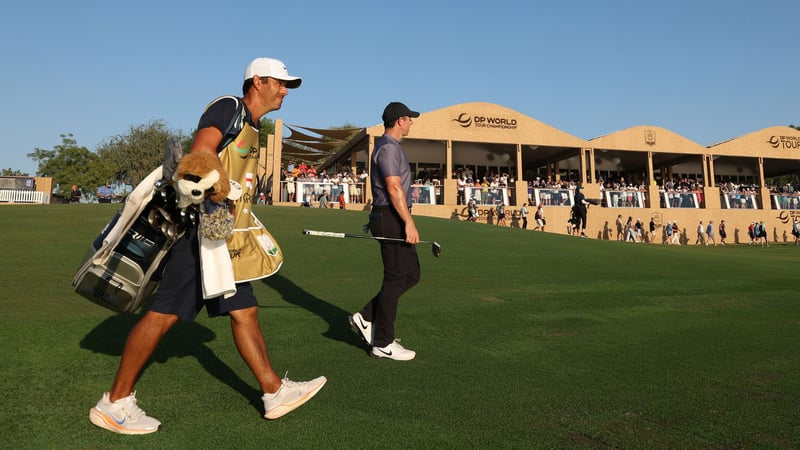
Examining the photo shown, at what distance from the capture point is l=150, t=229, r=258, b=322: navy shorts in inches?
106

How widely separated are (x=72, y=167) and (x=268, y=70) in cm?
6150

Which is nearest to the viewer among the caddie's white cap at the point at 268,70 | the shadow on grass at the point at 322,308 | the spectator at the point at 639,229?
the caddie's white cap at the point at 268,70

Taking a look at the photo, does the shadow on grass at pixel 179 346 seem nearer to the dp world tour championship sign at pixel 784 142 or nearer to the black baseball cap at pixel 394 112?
the black baseball cap at pixel 394 112

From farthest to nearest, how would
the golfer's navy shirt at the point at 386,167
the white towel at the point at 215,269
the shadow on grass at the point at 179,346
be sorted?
1. the golfer's navy shirt at the point at 386,167
2. the shadow on grass at the point at 179,346
3. the white towel at the point at 215,269

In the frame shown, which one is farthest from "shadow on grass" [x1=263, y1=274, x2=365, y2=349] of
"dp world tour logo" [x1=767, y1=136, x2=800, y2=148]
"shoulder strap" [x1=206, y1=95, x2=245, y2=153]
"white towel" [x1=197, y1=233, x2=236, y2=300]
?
"dp world tour logo" [x1=767, y1=136, x2=800, y2=148]

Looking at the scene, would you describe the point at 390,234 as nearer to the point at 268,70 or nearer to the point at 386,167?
the point at 386,167

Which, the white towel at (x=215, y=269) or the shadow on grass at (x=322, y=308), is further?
the shadow on grass at (x=322, y=308)

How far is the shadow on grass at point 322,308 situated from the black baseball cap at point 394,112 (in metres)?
1.96

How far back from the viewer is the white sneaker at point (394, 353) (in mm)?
3863

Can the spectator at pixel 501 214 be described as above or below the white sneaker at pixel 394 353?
above

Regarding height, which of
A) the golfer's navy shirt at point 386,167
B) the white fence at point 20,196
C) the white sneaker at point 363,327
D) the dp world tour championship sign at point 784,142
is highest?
the dp world tour championship sign at point 784,142

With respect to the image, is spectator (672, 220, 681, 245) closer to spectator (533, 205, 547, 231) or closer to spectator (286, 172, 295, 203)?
spectator (533, 205, 547, 231)

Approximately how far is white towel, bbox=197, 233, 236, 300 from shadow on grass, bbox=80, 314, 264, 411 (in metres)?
0.75

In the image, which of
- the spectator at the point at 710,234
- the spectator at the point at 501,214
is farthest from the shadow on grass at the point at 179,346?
the spectator at the point at 710,234
